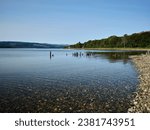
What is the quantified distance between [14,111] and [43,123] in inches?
185

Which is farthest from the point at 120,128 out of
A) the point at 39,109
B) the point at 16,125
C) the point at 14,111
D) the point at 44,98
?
the point at 44,98

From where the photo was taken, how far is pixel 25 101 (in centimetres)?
1944

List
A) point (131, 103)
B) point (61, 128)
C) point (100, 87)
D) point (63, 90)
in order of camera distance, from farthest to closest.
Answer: point (100, 87) < point (63, 90) < point (131, 103) < point (61, 128)

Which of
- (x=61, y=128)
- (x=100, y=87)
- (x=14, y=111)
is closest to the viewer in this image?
(x=61, y=128)

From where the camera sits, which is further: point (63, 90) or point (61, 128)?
point (63, 90)

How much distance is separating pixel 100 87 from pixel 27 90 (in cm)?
784

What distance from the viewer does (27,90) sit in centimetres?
2377

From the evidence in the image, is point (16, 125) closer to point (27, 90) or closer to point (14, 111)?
point (14, 111)

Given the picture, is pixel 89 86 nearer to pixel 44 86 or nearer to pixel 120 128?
pixel 44 86

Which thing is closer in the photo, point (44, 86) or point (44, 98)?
point (44, 98)

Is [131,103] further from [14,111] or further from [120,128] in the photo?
[14,111]

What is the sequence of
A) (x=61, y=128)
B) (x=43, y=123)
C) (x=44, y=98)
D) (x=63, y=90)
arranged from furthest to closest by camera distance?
1. (x=63, y=90)
2. (x=44, y=98)
3. (x=43, y=123)
4. (x=61, y=128)

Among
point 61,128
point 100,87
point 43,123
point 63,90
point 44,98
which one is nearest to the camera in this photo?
point 61,128

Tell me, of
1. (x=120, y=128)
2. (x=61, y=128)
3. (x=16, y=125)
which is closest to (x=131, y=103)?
(x=120, y=128)
